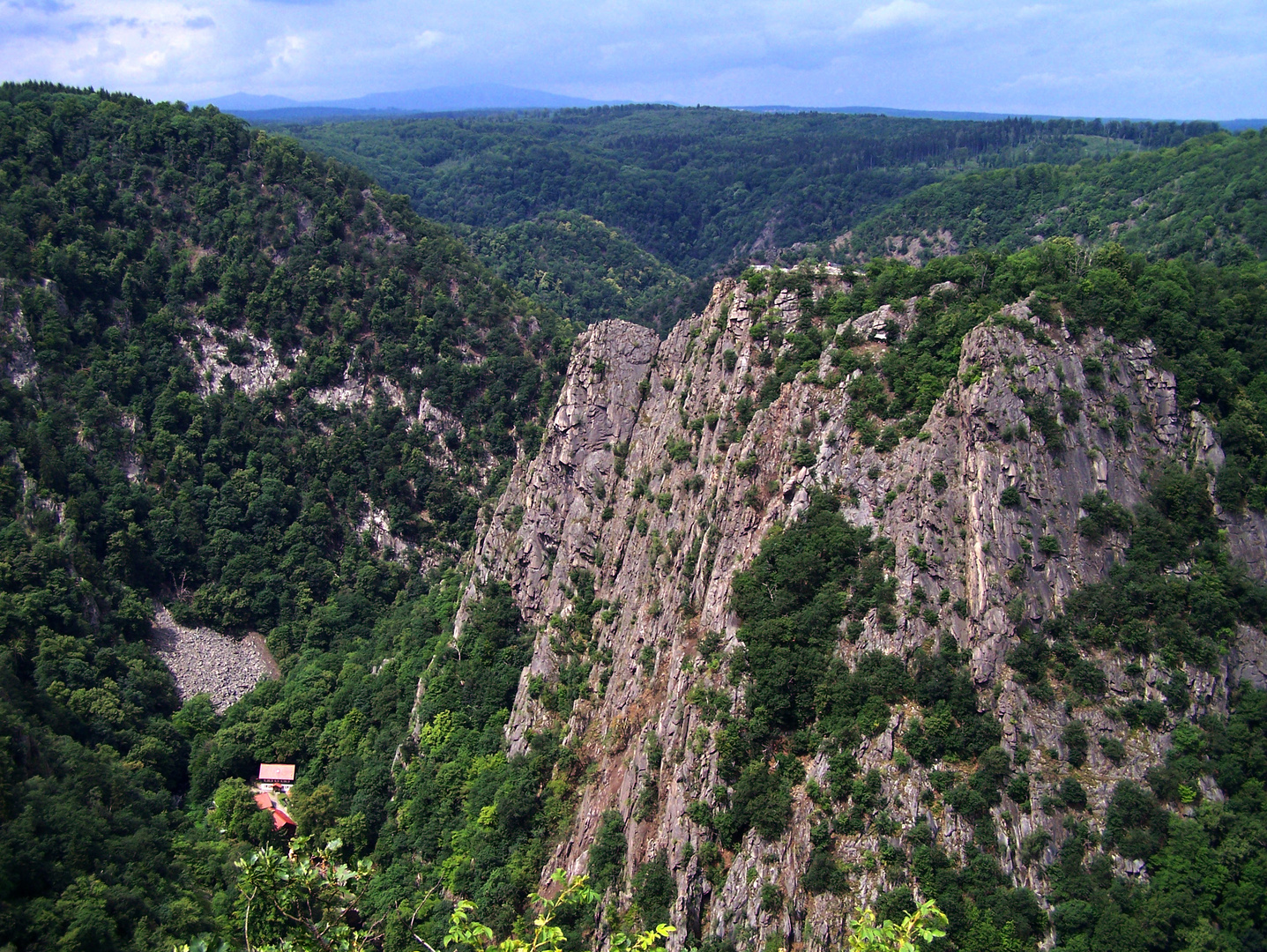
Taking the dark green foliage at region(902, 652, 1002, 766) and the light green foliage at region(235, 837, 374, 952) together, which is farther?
the dark green foliage at region(902, 652, 1002, 766)

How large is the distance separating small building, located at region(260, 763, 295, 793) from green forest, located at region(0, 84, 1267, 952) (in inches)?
78.4

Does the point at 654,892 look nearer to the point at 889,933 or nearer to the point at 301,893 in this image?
the point at 301,893

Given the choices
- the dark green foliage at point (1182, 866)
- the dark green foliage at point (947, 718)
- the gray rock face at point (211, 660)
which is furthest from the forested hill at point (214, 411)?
the dark green foliage at point (1182, 866)

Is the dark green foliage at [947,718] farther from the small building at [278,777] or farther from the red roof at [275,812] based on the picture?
the small building at [278,777]

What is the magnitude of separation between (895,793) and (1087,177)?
160707 mm

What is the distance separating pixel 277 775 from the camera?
78375 millimetres

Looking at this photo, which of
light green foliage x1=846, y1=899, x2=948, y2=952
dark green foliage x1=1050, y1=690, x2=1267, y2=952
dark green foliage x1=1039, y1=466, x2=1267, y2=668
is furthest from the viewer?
dark green foliage x1=1039, y1=466, x2=1267, y2=668

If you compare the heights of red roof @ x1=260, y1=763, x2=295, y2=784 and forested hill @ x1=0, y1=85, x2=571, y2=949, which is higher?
forested hill @ x1=0, y1=85, x2=571, y2=949

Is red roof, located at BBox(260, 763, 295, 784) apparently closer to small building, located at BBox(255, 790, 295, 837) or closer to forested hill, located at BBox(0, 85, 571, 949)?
small building, located at BBox(255, 790, 295, 837)

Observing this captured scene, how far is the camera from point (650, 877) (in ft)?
150

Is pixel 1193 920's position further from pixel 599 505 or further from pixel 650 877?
pixel 599 505

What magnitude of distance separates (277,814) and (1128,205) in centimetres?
14848

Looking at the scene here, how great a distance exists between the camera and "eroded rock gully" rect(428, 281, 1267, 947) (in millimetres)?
43438

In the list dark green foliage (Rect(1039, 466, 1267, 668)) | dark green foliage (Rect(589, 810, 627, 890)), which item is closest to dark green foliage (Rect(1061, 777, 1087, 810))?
dark green foliage (Rect(1039, 466, 1267, 668))
